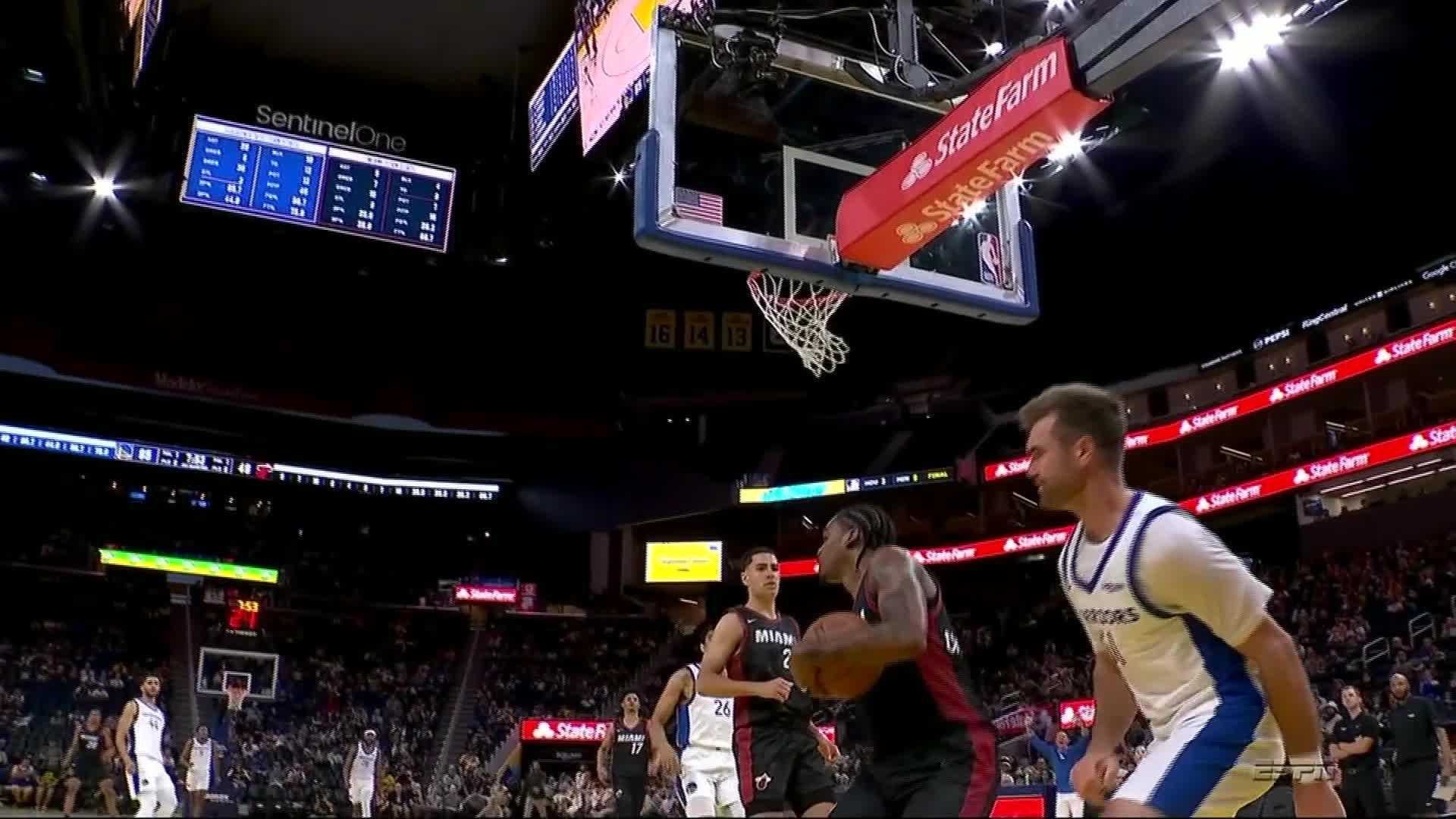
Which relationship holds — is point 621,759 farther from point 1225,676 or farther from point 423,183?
point 1225,676

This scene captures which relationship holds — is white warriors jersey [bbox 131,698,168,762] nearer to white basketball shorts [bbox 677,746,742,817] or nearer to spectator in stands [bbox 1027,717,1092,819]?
white basketball shorts [bbox 677,746,742,817]

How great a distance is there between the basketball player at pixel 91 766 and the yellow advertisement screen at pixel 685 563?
18554 mm

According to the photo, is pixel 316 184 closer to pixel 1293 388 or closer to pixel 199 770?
pixel 199 770

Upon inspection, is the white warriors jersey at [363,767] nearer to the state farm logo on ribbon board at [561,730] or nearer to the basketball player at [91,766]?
the basketball player at [91,766]

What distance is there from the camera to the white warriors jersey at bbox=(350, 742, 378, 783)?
861 inches

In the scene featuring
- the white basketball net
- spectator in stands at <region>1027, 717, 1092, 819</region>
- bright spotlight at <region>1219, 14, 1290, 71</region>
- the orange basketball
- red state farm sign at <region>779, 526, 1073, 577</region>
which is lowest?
spectator in stands at <region>1027, 717, 1092, 819</region>

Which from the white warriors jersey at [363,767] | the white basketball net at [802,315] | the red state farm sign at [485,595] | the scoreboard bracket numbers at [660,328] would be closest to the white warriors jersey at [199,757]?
the white warriors jersey at [363,767]

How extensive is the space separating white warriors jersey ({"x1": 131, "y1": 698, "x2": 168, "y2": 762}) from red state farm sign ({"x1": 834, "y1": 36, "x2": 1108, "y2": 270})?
7.73 metres

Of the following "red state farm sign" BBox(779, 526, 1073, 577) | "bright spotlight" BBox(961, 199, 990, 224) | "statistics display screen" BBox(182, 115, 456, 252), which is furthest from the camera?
"red state farm sign" BBox(779, 526, 1073, 577)

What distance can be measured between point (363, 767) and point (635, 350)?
1407 centimetres

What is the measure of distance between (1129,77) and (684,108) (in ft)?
8.92

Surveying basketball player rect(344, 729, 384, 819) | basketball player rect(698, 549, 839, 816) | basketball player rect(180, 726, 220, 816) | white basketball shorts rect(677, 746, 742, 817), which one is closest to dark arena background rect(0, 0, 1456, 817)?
basketball player rect(180, 726, 220, 816)

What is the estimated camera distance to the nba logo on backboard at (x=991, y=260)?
775cm

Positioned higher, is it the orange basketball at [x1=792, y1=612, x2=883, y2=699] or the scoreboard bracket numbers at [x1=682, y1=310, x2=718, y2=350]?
the scoreboard bracket numbers at [x1=682, y1=310, x2=718, y2=350]
